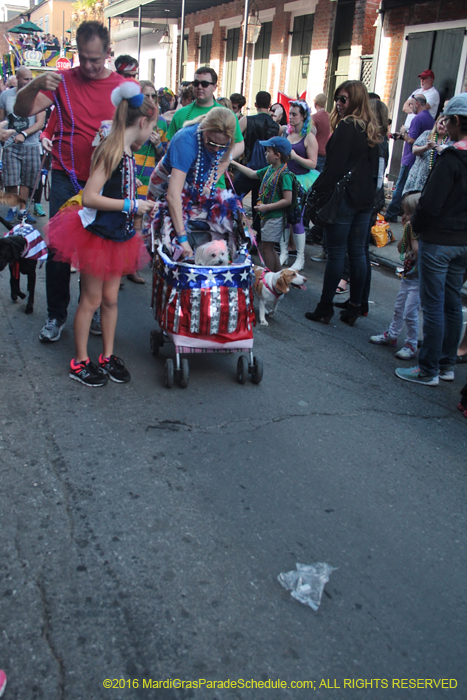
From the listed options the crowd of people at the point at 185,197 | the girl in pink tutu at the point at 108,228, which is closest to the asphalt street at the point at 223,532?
the girl in pink tutu at the point at 108,228

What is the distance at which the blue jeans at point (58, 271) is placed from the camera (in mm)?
4523

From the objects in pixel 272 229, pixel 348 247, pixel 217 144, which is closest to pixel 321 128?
pixel 272 229

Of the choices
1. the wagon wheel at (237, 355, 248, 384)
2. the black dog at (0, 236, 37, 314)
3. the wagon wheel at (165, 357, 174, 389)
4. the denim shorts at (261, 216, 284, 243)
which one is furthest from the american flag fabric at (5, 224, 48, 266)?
the denim shorts at (261, 216, 284, 243)

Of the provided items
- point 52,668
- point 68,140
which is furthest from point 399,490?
point 68,140

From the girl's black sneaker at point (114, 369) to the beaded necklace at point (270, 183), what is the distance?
3.24m

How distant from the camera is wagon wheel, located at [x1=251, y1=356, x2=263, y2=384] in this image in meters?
4.41

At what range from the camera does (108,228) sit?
12.7 feet

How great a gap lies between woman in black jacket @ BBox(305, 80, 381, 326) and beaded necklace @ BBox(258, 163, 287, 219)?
1224mm

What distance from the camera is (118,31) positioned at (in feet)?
108

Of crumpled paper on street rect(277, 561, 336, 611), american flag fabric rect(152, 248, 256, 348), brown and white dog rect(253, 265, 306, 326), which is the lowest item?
crumpled paper on street rect(277, 561, 336, 611)

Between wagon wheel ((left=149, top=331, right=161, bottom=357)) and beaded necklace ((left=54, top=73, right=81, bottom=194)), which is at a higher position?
beaded necklace ((left=54, top=73, right=81, bottom=194))

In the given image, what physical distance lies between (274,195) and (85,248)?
11.3 ft

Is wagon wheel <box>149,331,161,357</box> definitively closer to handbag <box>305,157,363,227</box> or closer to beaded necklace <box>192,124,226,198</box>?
beaded necklace <box>192,124,226,198</box>

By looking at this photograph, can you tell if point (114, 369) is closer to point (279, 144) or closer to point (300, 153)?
point (279, 144)
